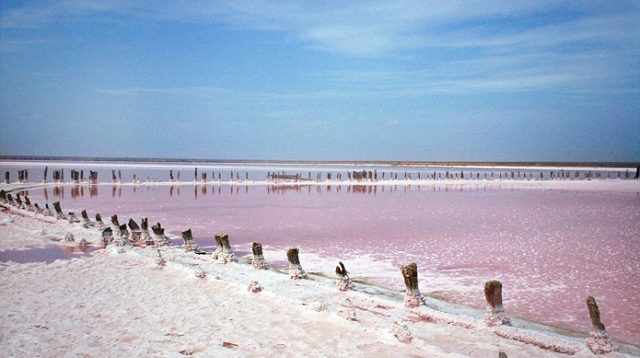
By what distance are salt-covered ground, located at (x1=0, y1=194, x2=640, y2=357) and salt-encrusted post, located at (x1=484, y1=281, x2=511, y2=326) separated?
110mm

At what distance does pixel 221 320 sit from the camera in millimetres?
5934

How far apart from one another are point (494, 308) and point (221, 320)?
3.25m

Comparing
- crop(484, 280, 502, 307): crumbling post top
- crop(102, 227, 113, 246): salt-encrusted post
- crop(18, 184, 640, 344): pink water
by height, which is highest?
crop(484, 280, 502, 307): crumbling post top

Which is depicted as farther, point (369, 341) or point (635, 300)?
point (635, 300)

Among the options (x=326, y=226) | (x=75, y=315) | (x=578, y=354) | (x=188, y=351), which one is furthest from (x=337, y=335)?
(x=326, y=226)

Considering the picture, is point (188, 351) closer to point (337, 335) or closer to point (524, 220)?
point (337, 335)

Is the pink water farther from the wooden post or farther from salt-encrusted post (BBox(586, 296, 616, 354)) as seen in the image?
the wooden post

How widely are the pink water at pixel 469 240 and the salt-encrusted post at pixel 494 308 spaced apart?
938 millimetres

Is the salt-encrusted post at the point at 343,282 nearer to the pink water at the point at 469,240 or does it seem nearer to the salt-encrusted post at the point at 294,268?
the salt-encrusted post at the point at 294,268

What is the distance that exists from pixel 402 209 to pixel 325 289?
1281cm

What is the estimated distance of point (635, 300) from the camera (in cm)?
718

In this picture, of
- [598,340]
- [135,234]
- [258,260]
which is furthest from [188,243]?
[598,340]

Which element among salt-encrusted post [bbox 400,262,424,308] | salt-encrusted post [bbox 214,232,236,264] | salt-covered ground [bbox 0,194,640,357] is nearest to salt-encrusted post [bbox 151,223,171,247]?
salt-encrusted post [bbox 214,232,236,264]

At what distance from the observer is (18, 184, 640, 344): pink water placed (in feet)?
24.4
